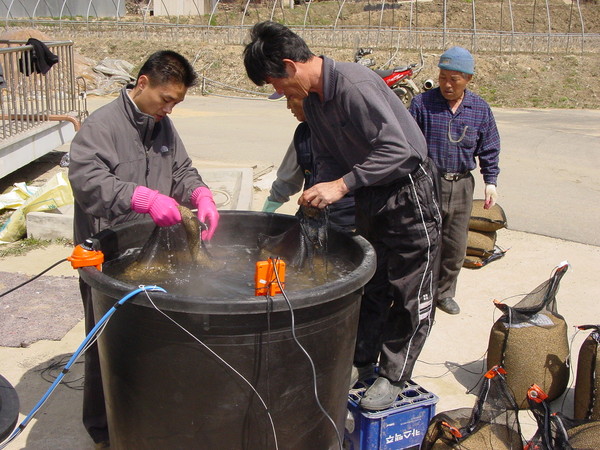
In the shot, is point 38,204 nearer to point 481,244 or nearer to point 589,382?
point 481,244

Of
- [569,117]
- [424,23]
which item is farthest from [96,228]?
[424,23]

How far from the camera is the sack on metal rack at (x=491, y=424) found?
2688 mm

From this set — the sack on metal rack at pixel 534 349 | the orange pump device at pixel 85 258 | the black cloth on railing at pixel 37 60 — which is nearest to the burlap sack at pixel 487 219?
the sack on metal rack at pixel 534 349

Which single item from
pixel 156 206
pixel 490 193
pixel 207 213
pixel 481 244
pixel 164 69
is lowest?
pixel 481 244

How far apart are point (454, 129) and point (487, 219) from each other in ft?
4.90

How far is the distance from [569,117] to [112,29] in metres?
21.3

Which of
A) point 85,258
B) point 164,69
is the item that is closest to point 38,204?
point 164,69

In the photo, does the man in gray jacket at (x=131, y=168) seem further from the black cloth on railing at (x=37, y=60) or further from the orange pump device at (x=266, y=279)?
the black cloth on railing at (x=37, y=60)

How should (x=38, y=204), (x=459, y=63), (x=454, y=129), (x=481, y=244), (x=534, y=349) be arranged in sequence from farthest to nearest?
(x=38, y=204), (x=481, y=244), (x=454, y=129), (x=459, y=63), (x=534, y=349)

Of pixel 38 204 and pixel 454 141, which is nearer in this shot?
pixel 454 141

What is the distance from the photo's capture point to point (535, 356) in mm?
3463

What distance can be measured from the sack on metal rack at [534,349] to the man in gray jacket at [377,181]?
596 millimetres

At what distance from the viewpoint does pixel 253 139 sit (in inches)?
460

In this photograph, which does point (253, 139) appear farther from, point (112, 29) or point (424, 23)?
point (424, 23)
